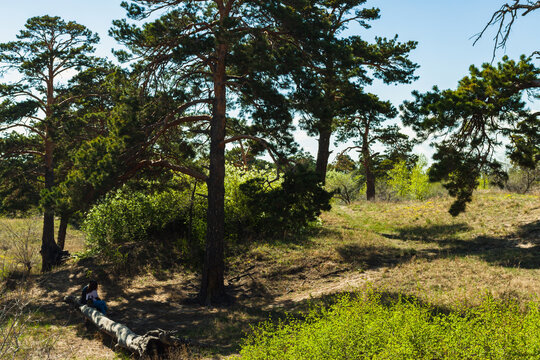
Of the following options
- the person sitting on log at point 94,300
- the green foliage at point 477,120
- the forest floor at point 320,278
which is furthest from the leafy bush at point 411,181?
the person sitting on log at point 94,300

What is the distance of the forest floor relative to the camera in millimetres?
10547

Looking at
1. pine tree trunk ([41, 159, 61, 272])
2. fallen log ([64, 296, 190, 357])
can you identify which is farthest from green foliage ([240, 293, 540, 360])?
pine tree trunk ([41, 159, 61, 272])

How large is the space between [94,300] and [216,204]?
4609 mm

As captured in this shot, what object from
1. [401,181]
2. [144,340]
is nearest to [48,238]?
[144,340]

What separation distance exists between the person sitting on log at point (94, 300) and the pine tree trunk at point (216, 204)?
3095 millimetres

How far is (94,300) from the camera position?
12203mm

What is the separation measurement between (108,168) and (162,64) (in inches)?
150

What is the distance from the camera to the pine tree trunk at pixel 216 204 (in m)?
13.5

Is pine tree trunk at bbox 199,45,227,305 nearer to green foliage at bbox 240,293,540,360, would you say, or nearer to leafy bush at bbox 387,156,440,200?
green foliage at bbox 240,293,540,360

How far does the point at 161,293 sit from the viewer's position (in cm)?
1527

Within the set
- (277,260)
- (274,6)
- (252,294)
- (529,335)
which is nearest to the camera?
(529,335)

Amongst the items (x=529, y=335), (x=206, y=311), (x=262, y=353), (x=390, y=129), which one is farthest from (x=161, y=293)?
(x=390, y=129)

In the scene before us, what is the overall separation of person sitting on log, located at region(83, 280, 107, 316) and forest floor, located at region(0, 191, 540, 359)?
653 mm

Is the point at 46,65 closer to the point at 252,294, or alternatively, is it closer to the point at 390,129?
the point at 252,294
